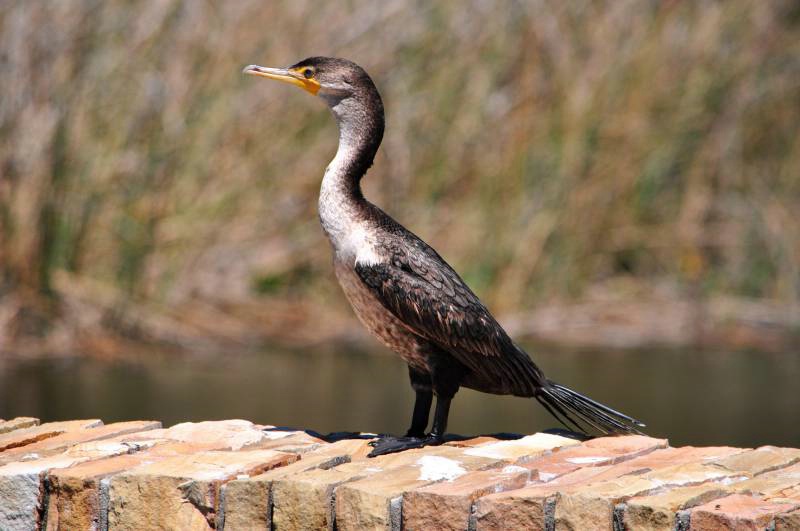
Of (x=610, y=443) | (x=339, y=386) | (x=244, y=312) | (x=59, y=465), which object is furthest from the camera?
(x=244, y=312)

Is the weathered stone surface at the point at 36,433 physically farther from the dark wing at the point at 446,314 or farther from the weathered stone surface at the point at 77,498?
the dark wing at the point at 446,314

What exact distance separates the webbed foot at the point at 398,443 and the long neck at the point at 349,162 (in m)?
0.52

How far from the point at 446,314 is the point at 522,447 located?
375 millimetres

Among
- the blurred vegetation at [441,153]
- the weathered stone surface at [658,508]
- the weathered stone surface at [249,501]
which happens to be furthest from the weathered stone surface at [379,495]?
the blurred vegetation at [441,153]

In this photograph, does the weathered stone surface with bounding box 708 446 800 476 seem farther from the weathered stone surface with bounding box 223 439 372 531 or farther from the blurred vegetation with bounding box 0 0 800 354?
the blurred vegetation with bounding box 0 0 800 354

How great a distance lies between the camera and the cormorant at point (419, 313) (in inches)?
128

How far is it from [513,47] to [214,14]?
5.05ft

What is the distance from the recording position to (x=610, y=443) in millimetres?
3232

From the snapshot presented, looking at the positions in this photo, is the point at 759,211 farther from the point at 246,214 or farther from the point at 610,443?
the point at 610,443

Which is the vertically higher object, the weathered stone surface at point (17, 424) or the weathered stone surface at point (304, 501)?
the weathered stone surface at point (17, 424)

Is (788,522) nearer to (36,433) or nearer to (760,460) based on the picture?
(760,460)

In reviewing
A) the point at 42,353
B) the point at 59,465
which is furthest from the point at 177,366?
the point at 59,465

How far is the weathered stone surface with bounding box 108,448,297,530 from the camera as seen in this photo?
9.09 feet


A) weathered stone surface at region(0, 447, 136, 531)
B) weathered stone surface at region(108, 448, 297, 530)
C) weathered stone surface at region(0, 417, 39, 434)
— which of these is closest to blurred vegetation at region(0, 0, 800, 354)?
weathered stone surface at region(0, 417, 39, 434)
